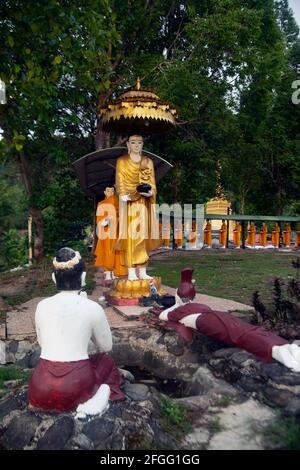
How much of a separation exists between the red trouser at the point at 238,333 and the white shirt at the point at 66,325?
5.08ft

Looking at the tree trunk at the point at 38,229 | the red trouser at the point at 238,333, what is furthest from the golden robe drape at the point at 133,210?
the tree trunk at the point at 38,229

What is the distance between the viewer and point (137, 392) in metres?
3.71

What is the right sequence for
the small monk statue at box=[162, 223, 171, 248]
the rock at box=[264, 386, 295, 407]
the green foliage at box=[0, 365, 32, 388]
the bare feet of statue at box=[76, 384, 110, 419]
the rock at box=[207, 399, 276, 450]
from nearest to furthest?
the rock at box=[207, 399, 276, 450] → the bare feet of statue at box=[76, 384, 110, 419] → the rock at box=[264, 386, 295, 407] → the green foliage at box=[0, 365, 32, 388] → the small monk statue at box=[162, 223, 171, 248]

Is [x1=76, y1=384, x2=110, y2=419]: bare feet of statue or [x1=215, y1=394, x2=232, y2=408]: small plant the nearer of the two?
[x1=76, y1=384, x2=110, y2=419]: bare feet of statue

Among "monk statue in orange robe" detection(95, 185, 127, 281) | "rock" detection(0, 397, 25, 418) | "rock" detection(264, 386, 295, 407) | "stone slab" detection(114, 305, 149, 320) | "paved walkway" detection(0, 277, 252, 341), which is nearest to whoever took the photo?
"rock" detection(0, 397, 25, 418)

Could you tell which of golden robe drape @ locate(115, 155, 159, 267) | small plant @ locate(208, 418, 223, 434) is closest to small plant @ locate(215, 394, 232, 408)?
small plant @ locate(208, 418, 223, 434)

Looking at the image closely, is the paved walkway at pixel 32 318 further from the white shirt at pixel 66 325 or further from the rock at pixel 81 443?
the rock at pixel 81 443

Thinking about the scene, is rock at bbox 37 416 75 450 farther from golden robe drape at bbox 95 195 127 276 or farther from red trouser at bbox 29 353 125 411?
golden robe drape at bbox 95 195 127 276

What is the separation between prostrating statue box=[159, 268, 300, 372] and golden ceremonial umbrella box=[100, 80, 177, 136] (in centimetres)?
296

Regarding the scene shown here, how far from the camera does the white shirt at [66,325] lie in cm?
318

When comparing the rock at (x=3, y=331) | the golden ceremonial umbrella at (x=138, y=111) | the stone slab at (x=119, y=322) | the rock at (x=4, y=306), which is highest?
the golden ceremonial umbrella at (x=138, y=111)

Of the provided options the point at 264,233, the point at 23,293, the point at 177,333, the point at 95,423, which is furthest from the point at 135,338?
the point at 264,233

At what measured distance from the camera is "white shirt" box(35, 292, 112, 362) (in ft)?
10.4
